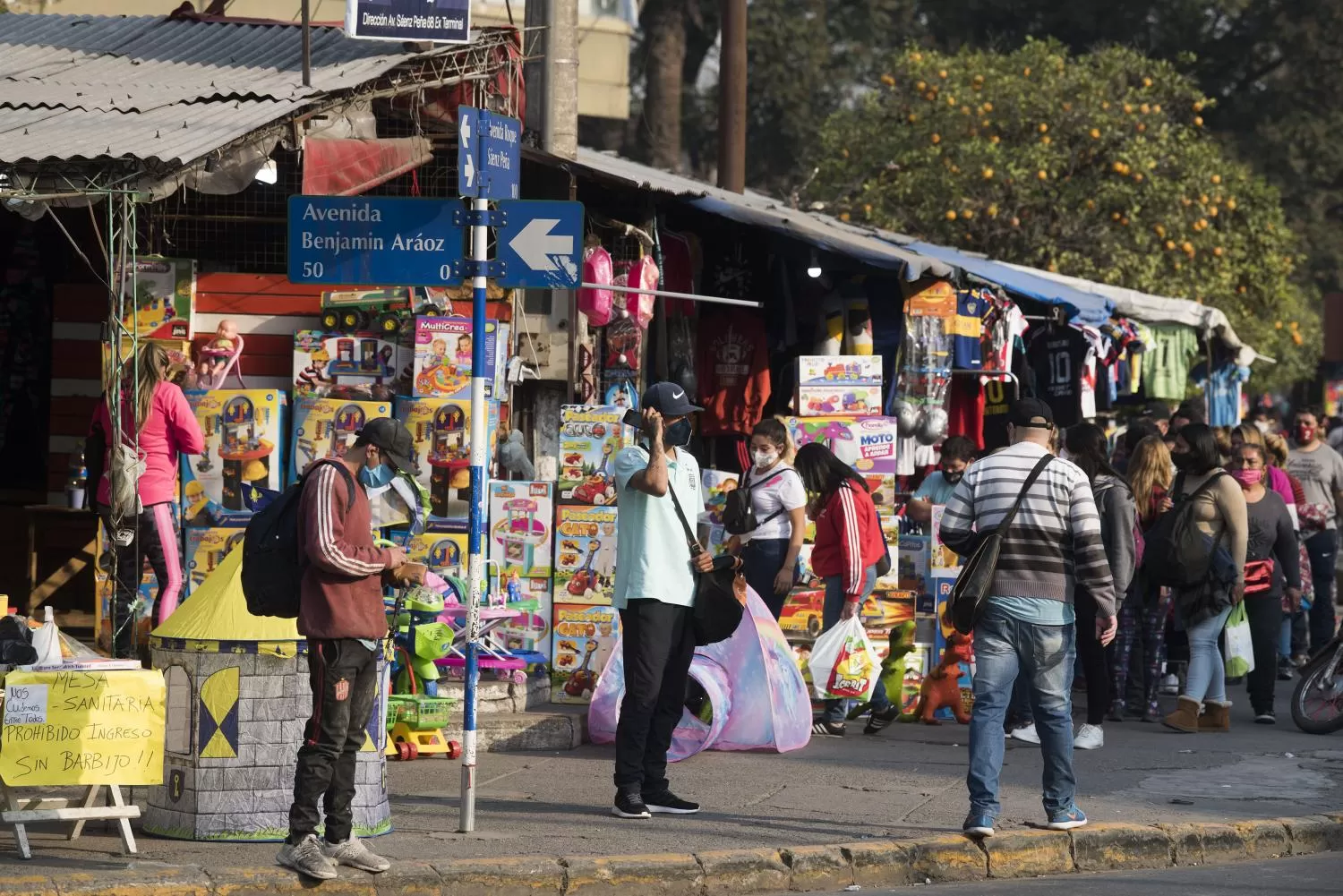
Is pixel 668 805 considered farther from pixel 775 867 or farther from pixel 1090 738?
pixel 1090 738

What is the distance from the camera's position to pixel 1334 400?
29875 millimetres

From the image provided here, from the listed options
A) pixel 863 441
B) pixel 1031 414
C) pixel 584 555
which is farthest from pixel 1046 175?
pixel 1031 414

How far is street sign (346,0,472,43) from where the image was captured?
35.3ft

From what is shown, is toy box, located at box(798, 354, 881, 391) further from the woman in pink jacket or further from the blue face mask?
→ the blue face mask

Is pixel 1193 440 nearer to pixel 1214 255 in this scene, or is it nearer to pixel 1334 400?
pixel 1214 255

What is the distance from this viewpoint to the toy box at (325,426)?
11.6m

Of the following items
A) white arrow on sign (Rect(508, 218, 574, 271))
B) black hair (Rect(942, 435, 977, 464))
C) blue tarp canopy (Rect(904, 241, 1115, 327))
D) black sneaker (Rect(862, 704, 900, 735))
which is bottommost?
black sneaker (Rect(862, 704, 900, 735))

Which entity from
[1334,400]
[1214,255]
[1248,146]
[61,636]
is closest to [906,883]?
[61,636]

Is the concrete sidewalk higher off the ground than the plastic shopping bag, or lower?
lower

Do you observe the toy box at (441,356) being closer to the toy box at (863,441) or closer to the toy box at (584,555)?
the toy box at (584,555)

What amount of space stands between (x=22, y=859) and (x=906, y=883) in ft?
11.5

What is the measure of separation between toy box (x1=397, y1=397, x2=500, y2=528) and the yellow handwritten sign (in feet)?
13.5

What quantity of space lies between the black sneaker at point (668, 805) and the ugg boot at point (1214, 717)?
4.40m

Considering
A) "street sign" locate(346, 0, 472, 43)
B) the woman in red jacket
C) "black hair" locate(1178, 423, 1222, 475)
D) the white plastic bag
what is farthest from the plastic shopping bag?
"street sign" locate(346, 0, 472, 43)
